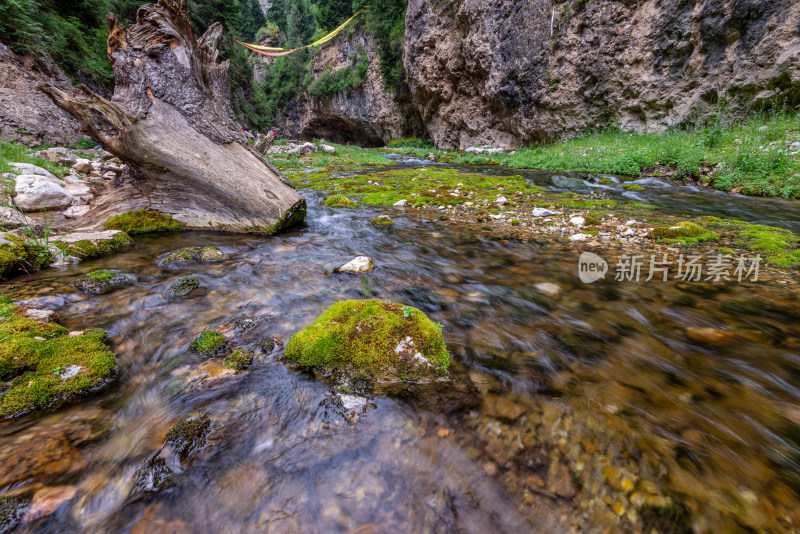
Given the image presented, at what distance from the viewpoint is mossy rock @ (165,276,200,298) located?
2.94 metres

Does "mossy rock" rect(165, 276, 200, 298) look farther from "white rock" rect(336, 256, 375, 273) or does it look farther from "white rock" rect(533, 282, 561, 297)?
"white rock" rect(533, 282, 561, 297)

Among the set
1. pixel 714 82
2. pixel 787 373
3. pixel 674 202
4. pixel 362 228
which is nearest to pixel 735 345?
pixel 787 373

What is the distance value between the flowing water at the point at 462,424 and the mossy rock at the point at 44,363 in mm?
113

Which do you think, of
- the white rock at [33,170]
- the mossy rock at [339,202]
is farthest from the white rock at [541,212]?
the white rock at [33,170]

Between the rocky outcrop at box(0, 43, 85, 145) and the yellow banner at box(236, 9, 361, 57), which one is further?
the yellow banner at box(236, 9, 361, 57)

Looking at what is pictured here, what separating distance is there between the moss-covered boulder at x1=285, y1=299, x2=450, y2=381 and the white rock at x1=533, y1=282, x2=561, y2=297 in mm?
1672

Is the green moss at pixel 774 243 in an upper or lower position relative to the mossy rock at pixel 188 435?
lower

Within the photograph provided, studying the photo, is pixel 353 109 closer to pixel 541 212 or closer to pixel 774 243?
pixel 541 212

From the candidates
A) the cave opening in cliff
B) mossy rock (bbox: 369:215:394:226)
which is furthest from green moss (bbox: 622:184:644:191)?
the cave opening in cliff

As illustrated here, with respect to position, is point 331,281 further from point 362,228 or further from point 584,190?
point 584,190

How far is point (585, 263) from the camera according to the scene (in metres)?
3.85

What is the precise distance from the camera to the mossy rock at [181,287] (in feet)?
9.64

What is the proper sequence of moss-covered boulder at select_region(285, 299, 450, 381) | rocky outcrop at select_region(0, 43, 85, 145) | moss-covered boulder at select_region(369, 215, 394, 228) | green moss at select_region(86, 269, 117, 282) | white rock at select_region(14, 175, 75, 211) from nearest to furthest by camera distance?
moss-covered boulder at select_region(285, 299, 450, 381), green moss at select_region(86, 269, 117, 282), white rock at select_region(14, 175, 75, 211), moss-covered boulder at select_region(369, 215, 394, 228), rocky outcrop at select_region(0, 43, 85, 145)

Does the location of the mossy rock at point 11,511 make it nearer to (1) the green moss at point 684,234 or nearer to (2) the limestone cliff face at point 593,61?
(1) the green moss at point 684,234
